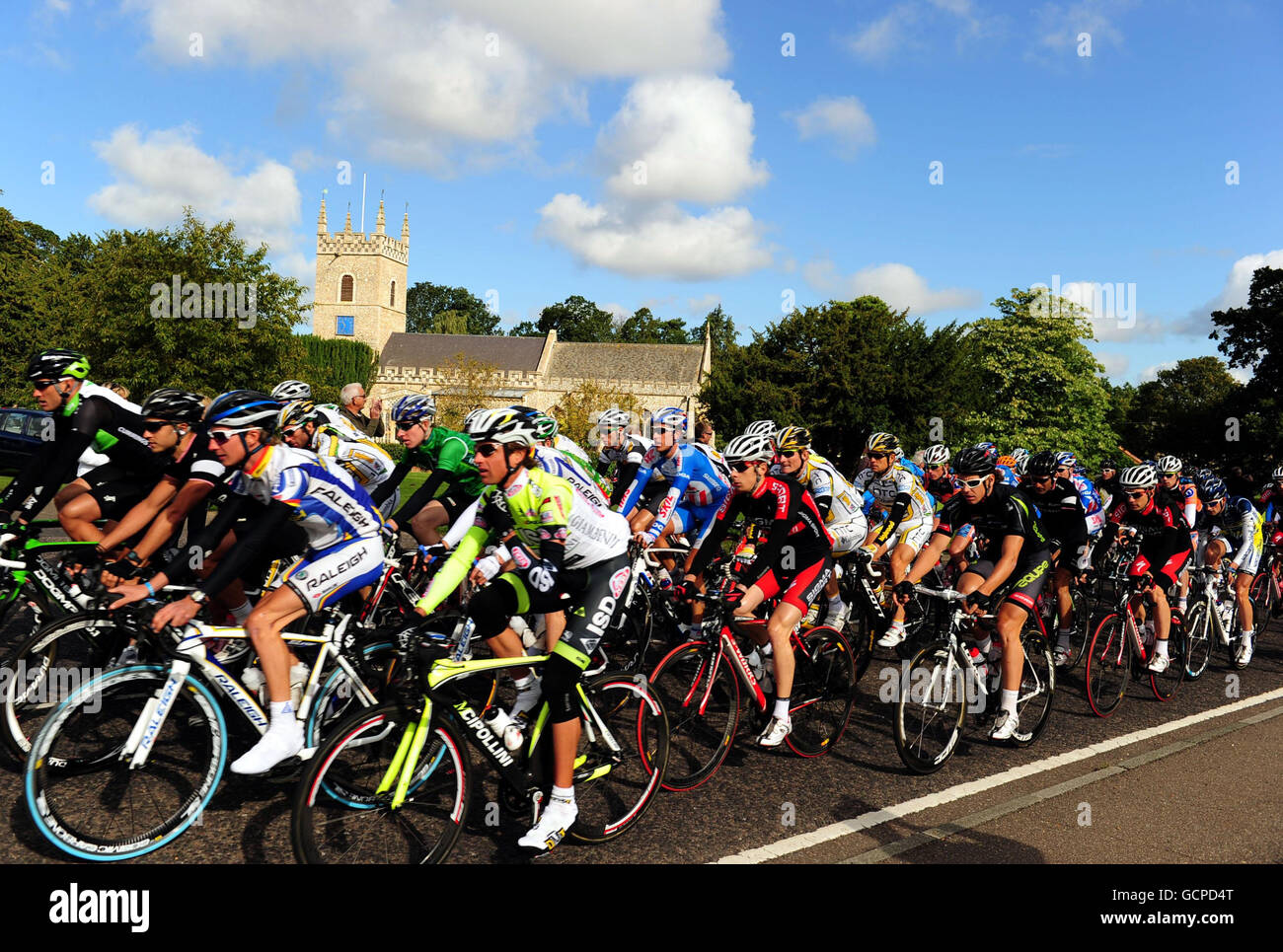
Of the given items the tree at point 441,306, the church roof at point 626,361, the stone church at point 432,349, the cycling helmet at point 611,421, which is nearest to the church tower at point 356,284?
the stone church at point 432,349

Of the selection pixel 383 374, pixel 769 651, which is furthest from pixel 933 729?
pixel 383 374

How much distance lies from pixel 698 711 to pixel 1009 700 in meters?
2.48

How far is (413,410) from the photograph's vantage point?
302 inches

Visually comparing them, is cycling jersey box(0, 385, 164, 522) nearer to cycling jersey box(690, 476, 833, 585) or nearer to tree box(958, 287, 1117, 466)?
cycling jersey box(690, 476, 833, 585)

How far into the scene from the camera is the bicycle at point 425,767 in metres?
3.57

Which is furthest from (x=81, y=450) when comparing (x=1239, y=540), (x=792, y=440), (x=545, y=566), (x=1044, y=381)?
(x=1044, y=381)

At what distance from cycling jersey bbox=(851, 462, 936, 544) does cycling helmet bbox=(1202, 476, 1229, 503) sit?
9.89 ft

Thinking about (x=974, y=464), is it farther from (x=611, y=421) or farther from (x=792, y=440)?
(x=611, y=421)

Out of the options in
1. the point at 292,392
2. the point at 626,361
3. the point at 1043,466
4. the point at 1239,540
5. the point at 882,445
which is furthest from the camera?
the point at 626,361

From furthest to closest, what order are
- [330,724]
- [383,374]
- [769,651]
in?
[383,374] < [769,651] < [330,724]

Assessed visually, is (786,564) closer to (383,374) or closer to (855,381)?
(855,381)

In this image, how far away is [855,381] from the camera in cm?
4247
